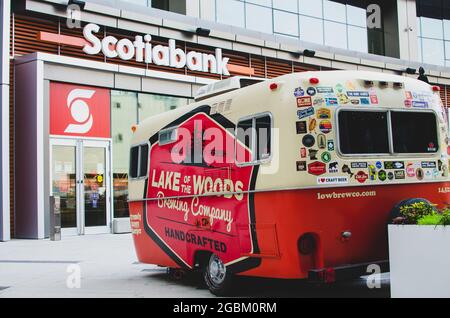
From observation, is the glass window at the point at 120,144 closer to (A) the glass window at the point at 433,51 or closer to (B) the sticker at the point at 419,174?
(B) the sticker at the point at 419,174

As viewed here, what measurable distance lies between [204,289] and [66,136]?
1054cm

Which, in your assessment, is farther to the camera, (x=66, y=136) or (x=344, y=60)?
(x=344, y=60)

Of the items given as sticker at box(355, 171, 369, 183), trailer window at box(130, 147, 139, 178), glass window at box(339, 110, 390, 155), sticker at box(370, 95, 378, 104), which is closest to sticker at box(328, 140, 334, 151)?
glass window at box(339, 110, 390, 155)

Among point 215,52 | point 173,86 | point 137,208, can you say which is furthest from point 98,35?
point 137,208

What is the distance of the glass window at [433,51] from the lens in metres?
32.2

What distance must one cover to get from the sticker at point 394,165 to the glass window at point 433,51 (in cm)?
2621

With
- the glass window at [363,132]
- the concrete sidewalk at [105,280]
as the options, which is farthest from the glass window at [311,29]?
the glass window at [363,132]

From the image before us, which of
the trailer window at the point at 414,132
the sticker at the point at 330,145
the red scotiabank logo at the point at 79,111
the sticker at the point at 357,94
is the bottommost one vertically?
the sticker at the point at 330,145

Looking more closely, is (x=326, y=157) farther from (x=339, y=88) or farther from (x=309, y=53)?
(x=309, y=53)

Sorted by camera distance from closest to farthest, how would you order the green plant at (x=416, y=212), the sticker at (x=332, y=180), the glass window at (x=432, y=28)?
the green plant at (x=416, y=212)
the sticker at (x=332, y=180)
the glass window at (x=432, y=28)

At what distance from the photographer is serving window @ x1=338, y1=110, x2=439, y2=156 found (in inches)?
289
